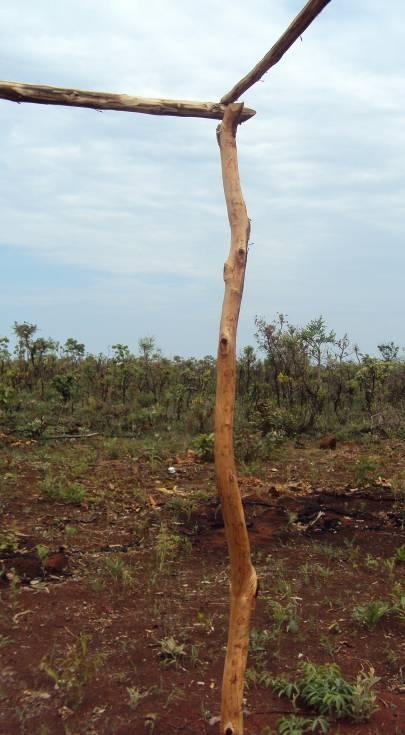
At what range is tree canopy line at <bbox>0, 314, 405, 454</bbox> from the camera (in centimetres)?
1026

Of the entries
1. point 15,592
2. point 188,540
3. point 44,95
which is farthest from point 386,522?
point 44,95

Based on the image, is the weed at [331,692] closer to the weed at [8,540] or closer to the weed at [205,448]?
the weed at [8,540]

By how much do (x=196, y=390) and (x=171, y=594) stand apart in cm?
826

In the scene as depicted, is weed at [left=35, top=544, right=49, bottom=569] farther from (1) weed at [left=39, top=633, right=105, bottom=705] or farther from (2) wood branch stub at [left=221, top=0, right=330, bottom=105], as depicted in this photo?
(2) wood branch stub at [left=221, top=0, right=330, bottom=105]

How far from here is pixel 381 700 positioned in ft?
10.1

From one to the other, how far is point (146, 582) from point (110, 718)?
1501 millimetres

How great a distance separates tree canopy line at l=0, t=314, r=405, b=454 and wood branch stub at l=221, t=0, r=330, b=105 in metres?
6.16

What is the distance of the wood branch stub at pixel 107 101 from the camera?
4.04 meters

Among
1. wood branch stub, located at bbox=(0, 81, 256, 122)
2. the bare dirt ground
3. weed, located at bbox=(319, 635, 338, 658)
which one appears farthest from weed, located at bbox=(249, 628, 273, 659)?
wood branch stub, located at bbox=(0, 81, 256, 122)

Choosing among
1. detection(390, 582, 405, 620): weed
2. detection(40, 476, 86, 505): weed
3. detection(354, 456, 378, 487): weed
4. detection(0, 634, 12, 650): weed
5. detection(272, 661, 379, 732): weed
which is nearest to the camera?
detection(272, 661, 379, 732): weed

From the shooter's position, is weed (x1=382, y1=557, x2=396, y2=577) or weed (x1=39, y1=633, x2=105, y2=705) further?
weed (x1=382, y1=557, x2=396, y2=577)

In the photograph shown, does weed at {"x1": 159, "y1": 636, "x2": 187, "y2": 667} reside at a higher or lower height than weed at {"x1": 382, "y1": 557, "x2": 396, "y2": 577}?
lower

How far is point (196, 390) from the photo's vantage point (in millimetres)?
12484

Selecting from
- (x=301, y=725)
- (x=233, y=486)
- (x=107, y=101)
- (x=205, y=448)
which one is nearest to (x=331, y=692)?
(x=301, y=725)
